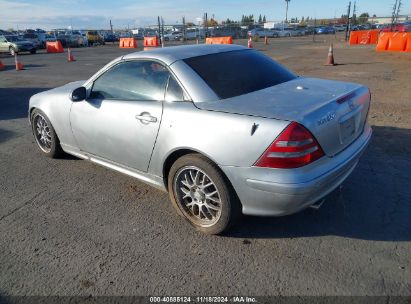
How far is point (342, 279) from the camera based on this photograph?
2529 mm

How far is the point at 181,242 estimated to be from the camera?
10.0ft

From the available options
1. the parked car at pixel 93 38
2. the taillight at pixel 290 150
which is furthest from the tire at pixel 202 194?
the parked car at pixel 93 38

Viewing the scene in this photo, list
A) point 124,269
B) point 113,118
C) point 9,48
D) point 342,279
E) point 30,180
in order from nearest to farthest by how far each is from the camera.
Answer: point 342,279, point 124,269, point 113,118, point 30,180, point 9,48

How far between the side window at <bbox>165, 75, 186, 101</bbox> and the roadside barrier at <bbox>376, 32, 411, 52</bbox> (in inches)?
783

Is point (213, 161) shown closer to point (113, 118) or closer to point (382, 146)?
point (113, 118)

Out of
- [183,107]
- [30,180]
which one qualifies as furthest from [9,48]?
[183,107]

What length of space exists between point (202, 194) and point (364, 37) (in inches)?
1244

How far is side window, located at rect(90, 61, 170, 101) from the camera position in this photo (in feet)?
11.2

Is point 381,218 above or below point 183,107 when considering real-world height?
below

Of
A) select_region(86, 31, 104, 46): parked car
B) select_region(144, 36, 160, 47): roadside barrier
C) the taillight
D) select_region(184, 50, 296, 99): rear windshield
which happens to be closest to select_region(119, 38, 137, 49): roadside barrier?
select_region(144, 36, 160, 47): roadside barrier

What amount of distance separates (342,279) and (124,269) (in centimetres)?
165

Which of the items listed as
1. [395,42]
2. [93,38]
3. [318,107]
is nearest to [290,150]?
[318,107]

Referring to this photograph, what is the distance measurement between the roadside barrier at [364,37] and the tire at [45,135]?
99.9 ft

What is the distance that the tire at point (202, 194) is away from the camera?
113 inches
